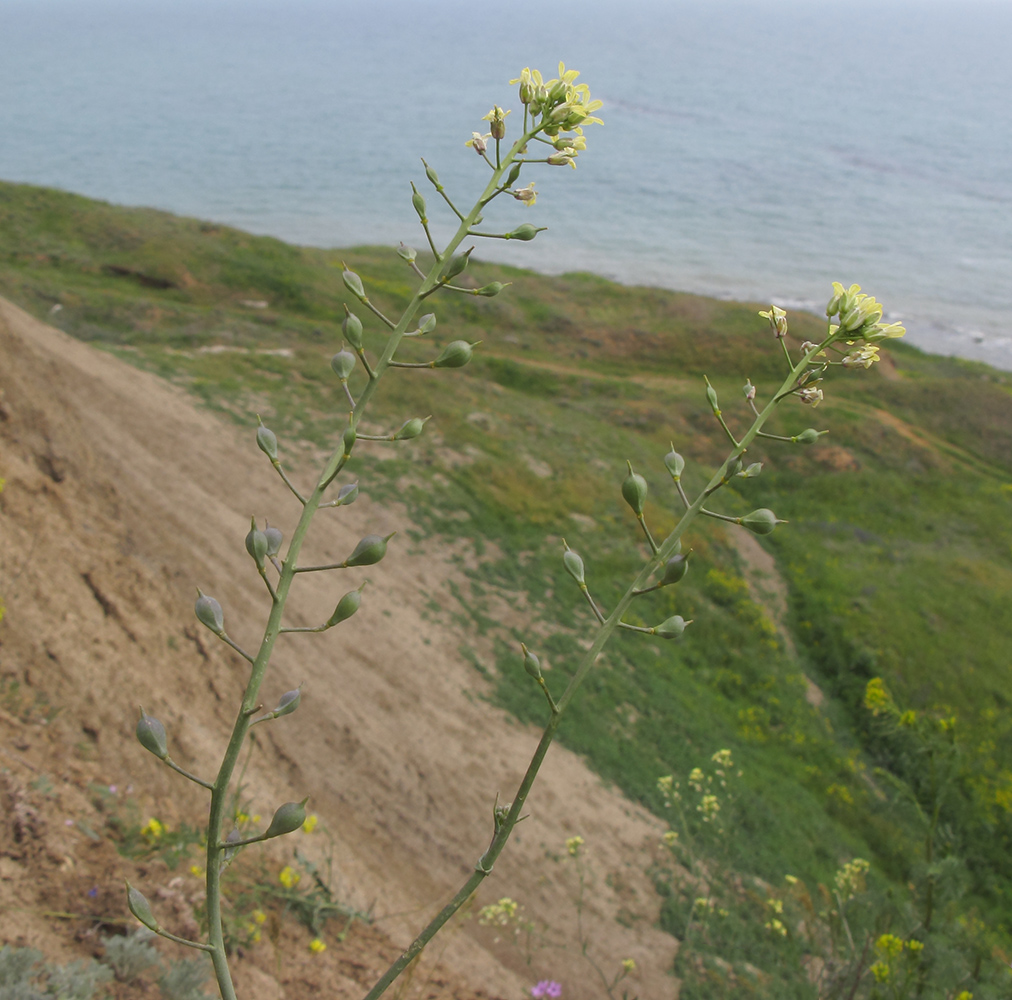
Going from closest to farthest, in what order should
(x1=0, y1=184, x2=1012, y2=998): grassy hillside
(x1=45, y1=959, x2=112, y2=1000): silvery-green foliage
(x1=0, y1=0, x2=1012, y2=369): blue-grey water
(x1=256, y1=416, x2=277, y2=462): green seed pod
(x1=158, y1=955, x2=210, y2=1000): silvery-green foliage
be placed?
(x1=256, y1=416, x2=277, y2=462): green seed pod, (x1=45, y1=959, x2=112, y2=1000): silvery-green foliage, (x1=158, y1=955, x2=210, y2=1000): silvery-green foliage, (x1=0, y1=184, x2=1012, y2=998): grassy hillside, (x1=0, y1=0, x2=1012, y2=369): blue-grey water

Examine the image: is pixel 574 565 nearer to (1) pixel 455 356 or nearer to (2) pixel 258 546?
(1) pixel 455 356

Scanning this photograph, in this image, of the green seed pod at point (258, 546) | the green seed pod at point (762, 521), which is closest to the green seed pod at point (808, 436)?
the green seed pod at point (762, 521)

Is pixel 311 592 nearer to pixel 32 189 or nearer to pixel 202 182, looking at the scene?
pixel 32 189

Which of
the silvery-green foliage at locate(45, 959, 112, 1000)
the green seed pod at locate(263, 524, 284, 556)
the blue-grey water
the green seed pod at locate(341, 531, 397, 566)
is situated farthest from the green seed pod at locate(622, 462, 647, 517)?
the blue-grey water

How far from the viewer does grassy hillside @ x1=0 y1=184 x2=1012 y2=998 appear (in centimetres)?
1337

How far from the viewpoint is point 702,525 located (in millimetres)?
23062

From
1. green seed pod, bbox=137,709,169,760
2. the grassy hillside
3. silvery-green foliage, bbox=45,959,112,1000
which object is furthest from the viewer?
the grassy hillside

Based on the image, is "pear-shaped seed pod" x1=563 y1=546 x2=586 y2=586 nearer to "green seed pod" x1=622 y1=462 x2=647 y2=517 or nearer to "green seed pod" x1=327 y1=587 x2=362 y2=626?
"green seed pod" x1=622 y1=462 x2=647 y2=517

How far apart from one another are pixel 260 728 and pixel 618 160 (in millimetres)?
86149

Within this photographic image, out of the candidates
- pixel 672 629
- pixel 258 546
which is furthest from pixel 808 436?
pixel 258 546

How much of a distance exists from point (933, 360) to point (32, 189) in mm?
51810

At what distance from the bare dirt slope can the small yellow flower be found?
0.50 metres

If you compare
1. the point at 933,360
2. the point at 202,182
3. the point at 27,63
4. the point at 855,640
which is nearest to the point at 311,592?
the point at 855,640

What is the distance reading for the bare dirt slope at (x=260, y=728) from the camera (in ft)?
20.4
